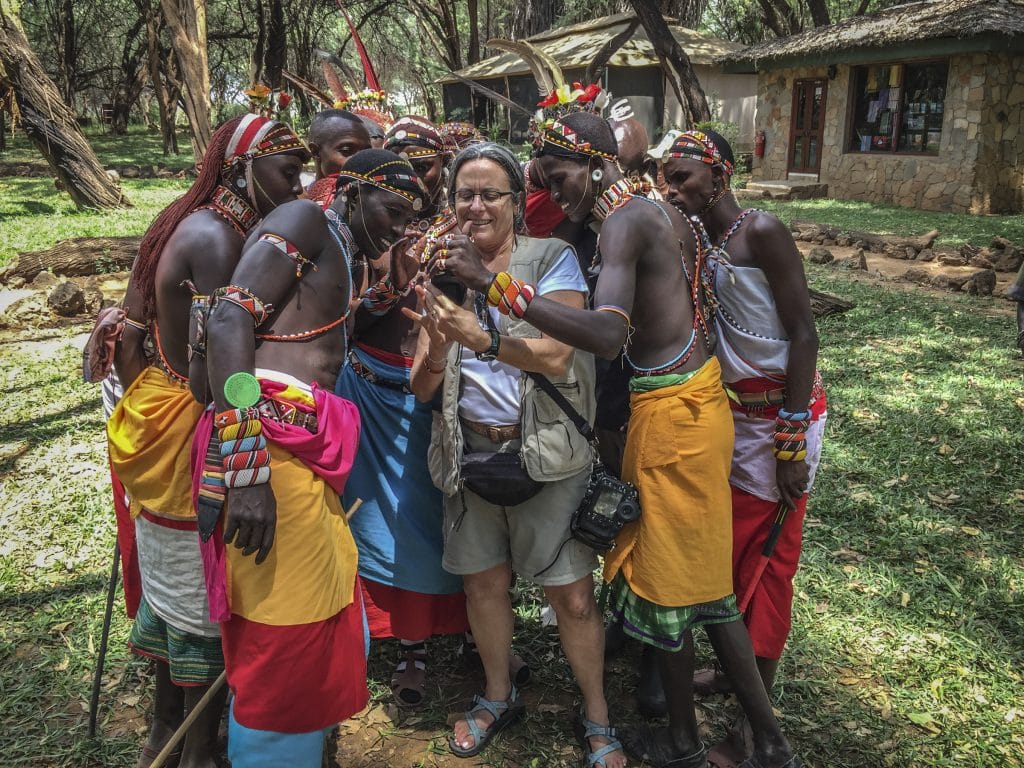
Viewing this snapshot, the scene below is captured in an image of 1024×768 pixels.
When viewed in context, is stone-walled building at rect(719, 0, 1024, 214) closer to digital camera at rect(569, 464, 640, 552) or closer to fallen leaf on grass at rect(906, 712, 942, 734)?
fallen leaf on grass at rect(906, 712, 942, 734)

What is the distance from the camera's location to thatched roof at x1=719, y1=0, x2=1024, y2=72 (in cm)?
1334

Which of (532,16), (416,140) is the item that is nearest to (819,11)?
(532,16)

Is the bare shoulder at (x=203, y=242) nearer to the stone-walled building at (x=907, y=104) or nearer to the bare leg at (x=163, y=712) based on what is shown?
the bare leg at (x=163, y=712)

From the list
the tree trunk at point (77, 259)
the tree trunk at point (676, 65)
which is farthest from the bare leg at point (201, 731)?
the tree trunk at point (676, 65)

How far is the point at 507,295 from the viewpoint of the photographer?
2070 mm

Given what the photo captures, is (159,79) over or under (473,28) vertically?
under

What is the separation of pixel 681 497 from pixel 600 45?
20452mm

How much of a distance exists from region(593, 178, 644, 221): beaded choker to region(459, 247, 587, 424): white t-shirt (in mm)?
165

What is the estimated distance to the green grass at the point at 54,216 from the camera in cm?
1084

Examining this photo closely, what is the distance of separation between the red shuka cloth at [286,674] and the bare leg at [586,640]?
2.45ft

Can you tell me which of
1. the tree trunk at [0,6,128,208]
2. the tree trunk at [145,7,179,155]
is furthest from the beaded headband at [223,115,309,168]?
the tree trunk at [145,7,179,155]

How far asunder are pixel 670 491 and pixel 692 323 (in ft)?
1.75

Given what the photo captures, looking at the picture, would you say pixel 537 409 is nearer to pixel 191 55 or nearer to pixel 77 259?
pixel 191 55

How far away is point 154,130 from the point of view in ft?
126
